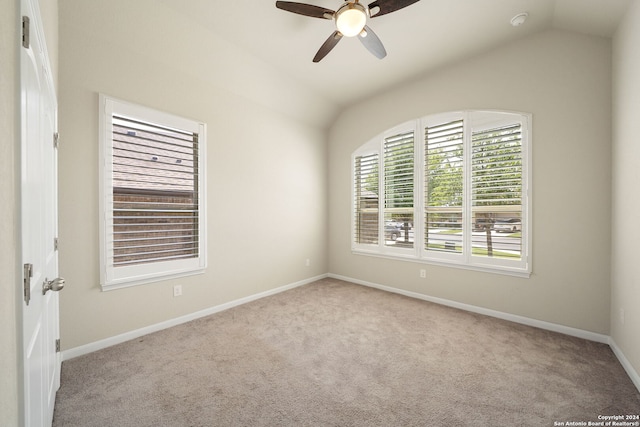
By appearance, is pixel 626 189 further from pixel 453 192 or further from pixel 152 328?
pixel 152 328

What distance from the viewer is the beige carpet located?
65.6 inches

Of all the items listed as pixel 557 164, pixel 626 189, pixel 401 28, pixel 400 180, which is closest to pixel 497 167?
pixel 557 164

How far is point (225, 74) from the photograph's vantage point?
3188 mm

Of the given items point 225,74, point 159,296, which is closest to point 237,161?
point 225,74

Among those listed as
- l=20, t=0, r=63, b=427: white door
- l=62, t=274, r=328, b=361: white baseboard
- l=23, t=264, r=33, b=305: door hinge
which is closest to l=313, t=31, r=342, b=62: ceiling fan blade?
l=20, t=0, r=63, b=427: white door

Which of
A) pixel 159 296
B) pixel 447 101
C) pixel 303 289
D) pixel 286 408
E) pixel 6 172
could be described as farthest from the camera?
pixel 303 289

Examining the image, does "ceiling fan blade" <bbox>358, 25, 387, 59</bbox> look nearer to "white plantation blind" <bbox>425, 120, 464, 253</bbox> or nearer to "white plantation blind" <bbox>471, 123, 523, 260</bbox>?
"white plantation blind" <bbox>425, 120, 464, 253</bbox>

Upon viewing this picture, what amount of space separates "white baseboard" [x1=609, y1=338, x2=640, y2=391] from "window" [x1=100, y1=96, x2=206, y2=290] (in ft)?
13.1

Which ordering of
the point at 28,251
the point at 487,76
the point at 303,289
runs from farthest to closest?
the point at 303,289
the point at 487,76
the point at 28,251

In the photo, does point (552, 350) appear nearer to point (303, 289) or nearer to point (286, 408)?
point (286, 408)

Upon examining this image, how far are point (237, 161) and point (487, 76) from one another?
3290 mm

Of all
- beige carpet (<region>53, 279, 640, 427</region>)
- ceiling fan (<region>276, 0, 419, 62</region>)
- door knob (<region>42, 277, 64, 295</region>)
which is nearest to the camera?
door knob (<region>42, 277, 64, 295</region>)

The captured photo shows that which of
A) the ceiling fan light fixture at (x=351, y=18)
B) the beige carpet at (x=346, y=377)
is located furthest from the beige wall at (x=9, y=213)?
the ceiling fan light fixture at (x=351, y=18)

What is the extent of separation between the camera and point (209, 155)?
3.24m
